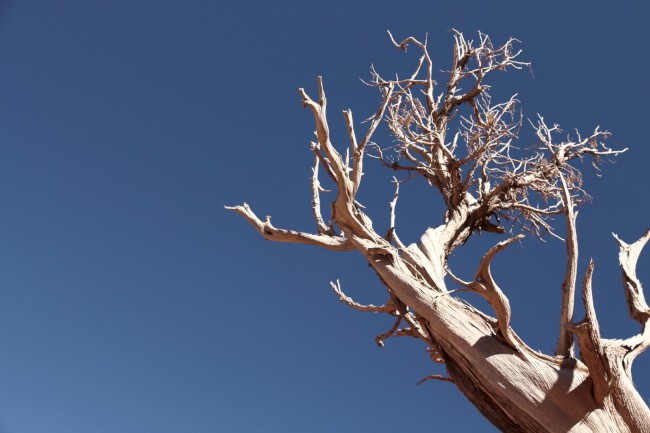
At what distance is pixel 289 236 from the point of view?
5.11m

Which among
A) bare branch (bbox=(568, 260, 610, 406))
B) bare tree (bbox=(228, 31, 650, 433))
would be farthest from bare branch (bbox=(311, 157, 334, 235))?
bare branch (bbox=(568, 260, 610, 406))

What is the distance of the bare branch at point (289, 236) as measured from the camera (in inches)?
194

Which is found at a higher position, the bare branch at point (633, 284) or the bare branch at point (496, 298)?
the bare branch at point (496, 298)

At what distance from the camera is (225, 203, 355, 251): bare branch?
16.2ft

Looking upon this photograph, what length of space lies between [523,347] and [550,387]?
0.33m

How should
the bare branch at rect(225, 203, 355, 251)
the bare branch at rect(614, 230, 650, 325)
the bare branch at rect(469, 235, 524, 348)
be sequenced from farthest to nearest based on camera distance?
the bare branch at rect(225, 203, 355, 251), the bare branch at rect(614, 230, 650, 325), the bare branch at rect(469, 235, 524, 348)

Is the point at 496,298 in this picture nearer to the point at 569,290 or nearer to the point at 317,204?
the point at 569,290

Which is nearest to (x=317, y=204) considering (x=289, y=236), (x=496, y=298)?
(x=289, y=236)

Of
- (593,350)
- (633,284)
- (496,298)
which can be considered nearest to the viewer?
(593,350)

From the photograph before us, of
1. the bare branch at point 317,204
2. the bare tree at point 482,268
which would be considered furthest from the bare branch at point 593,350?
the bare branch at point 317,204

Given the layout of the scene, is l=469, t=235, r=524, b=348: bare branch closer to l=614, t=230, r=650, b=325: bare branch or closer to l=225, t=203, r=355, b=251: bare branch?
l=614, t=230, r=650, b=325: bare branch

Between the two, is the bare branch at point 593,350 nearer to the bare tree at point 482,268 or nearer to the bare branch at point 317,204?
the bare tree at point 482,268

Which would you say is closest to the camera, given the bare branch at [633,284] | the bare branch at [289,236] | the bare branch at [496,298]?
the bare branch at [496,298]

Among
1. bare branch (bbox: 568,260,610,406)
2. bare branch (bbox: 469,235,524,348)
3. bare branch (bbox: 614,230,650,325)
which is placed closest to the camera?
bare branch (bbox: 568,260,610,406)
